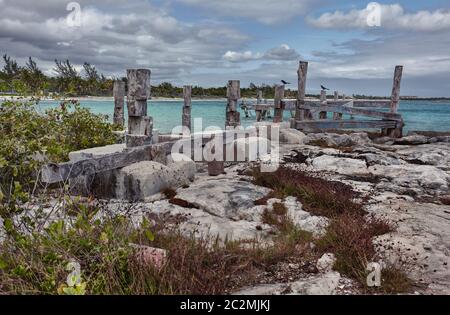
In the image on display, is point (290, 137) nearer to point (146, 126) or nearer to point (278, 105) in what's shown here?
point (278, 105)

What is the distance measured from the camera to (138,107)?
27.8 ft

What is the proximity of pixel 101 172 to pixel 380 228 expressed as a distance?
5.54 meters

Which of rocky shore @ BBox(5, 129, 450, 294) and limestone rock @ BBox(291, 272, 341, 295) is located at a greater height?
limestone rock @ BBox(291, 272, 341, 295)

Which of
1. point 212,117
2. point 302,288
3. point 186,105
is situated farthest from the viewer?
point 212,117

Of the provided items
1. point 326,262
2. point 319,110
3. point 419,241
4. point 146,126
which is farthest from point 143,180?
point 319,110

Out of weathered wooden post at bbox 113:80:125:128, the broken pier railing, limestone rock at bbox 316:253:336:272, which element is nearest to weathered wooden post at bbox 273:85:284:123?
the broken pier railing

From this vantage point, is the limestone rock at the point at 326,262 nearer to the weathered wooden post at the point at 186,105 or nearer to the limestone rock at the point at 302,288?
the limestone rock at the point at 302,288

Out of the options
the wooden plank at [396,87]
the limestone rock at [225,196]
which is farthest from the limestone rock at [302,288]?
the wooden plank at [396,87]

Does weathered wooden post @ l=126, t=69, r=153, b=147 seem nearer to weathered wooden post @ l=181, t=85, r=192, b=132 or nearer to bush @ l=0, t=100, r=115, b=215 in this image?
bush @ l=0, t=100, r=115, b=215

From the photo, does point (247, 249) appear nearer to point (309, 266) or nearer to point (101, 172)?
point (309, 266)

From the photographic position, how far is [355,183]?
888 centimetres

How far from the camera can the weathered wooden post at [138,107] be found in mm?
8359

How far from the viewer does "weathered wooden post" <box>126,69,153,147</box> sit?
836cm
